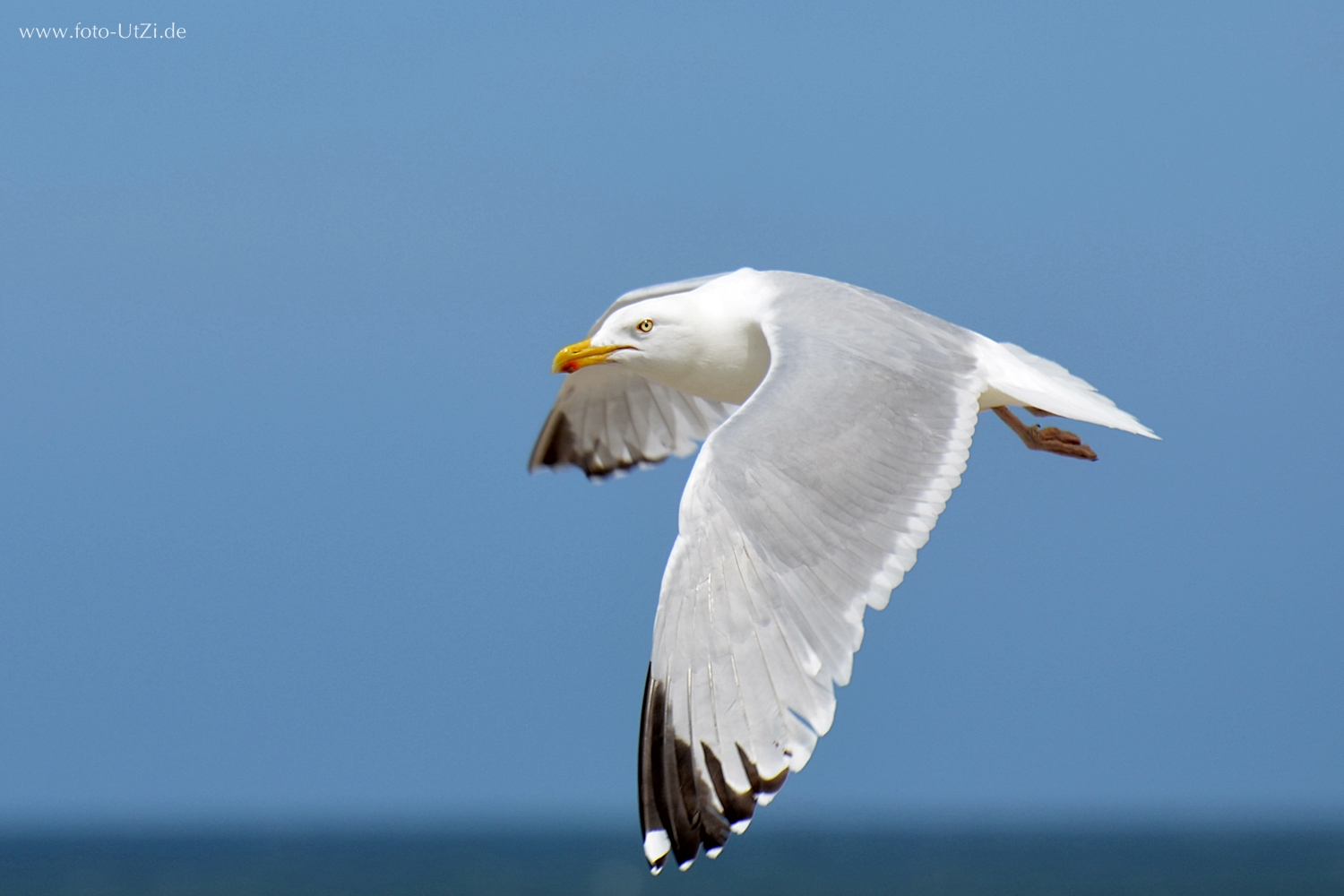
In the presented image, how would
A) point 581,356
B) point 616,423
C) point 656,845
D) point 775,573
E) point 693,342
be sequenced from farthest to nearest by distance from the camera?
point 616,423 < point 581,356 < point 693,342 < point 775,573 < point 656,845

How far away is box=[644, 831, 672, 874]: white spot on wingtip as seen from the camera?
3229 millimetres

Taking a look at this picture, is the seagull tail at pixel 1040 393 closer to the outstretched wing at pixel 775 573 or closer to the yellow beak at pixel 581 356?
the outstretched wing at pixel 775 573

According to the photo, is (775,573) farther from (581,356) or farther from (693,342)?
(581,356)

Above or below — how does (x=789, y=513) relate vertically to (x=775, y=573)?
above

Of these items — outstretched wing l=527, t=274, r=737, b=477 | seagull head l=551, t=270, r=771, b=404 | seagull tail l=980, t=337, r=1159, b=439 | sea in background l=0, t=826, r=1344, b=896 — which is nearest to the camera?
seagull tail l=980, t=337, r=1159, b=439

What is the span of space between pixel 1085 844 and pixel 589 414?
1701 inches

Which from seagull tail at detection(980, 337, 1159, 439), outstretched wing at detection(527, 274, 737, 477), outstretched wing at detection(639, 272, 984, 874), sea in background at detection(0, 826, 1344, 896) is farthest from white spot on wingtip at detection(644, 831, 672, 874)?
sea in background at detection(0, 826, 1344, 896)

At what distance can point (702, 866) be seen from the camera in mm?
31641

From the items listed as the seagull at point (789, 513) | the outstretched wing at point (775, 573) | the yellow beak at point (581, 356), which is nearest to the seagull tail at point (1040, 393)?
the seagull at point (789, 513)

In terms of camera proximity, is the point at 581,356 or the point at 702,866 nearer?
the point at 581,356

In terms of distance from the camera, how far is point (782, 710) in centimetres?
323

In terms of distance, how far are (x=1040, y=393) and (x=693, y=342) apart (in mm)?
969

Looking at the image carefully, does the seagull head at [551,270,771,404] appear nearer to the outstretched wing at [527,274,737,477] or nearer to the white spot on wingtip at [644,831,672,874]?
the outstretched wing at [527,274,737,477]

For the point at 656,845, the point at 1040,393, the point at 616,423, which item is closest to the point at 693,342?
the point at 1040,393
